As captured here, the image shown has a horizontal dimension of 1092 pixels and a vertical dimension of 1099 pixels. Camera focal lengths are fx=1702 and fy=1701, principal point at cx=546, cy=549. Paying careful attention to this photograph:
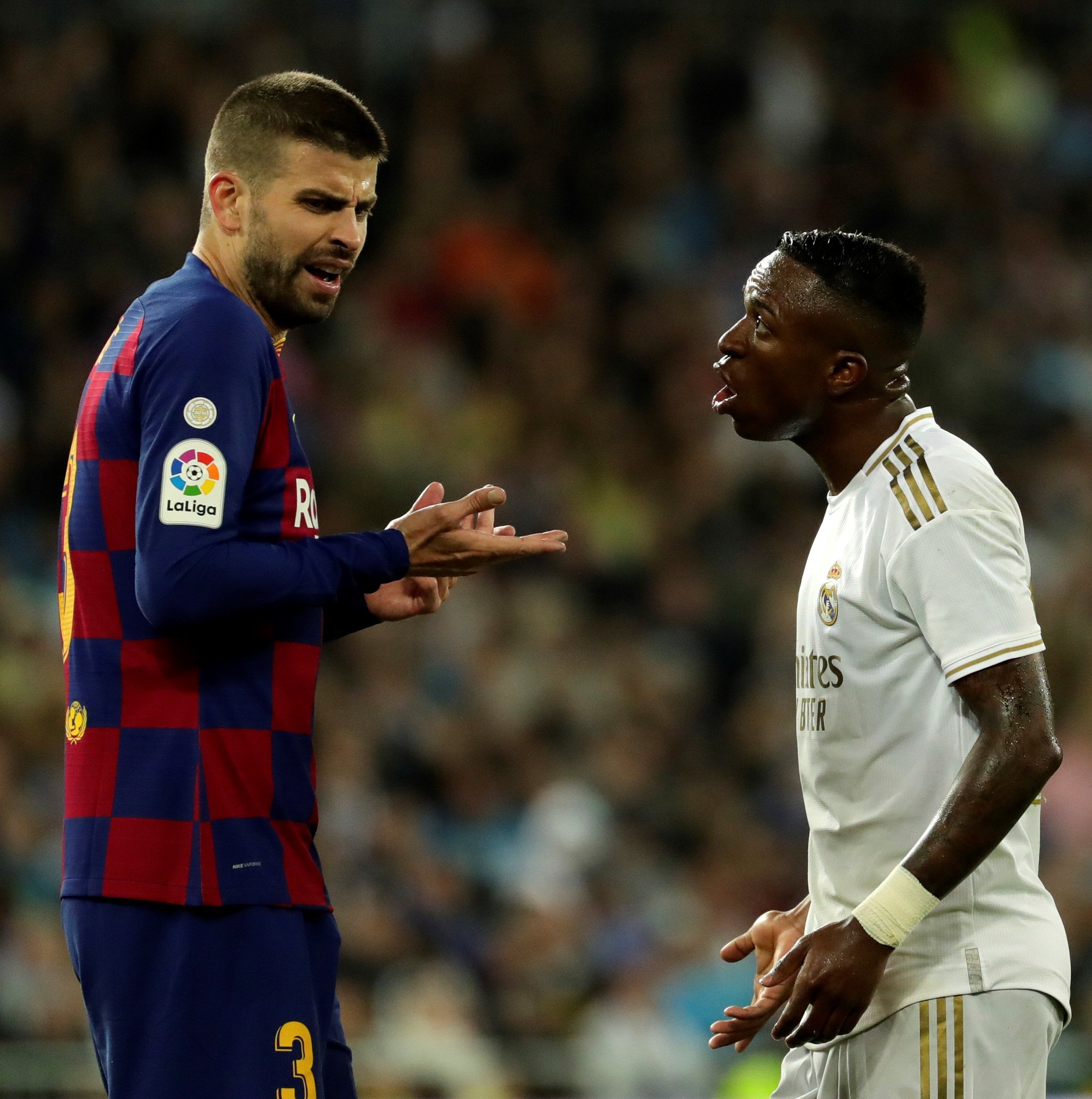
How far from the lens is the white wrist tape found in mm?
2965

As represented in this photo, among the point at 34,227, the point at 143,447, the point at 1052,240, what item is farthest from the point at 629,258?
the point at 143,447

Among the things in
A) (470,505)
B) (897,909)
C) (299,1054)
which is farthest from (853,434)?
(299,1054)

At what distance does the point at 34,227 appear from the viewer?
9.93 meters

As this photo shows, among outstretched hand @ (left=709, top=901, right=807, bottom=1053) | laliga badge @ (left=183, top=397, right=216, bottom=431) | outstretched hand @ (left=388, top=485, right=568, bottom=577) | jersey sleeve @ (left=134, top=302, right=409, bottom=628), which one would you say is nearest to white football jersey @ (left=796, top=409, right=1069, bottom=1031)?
outstretched hand @ (left=709, top=901, right=807, bottom=1053)

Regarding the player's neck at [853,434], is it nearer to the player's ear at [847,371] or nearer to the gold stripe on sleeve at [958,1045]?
the player's ear at [847,371]

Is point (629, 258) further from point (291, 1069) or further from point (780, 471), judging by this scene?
point (291, 1069)

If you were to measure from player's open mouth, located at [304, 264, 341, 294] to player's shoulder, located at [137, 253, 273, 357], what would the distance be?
207mm

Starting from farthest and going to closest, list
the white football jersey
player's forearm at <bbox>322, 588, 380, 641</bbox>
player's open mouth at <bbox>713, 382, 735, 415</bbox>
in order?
player's forearm at <bbox>322, 588, 380, 641</bbox> → player's open mouth at <bbox>713, 382, 735, 415</bbox> → the white football jersey

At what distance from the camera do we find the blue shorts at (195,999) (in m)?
2.96

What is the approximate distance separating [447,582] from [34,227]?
6959 mm

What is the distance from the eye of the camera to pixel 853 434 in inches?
137

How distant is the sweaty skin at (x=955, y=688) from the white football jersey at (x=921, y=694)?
0.09 metres

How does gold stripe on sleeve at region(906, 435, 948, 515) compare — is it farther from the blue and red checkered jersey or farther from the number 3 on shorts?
the number 3 on shorts

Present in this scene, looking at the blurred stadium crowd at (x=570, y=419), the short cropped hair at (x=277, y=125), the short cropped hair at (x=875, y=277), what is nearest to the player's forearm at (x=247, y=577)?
the short cropped hair at (x=277, y=125)
